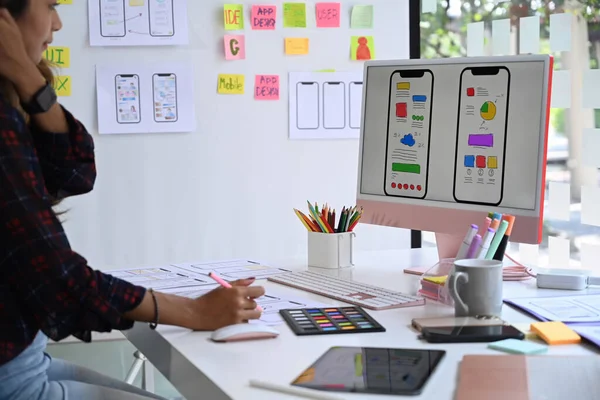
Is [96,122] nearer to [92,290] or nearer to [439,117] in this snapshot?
[439,117]

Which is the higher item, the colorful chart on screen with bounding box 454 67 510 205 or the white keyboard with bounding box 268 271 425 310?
the colorful chart on screen with bounding box 454 67 510 205

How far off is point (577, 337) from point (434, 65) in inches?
29.0

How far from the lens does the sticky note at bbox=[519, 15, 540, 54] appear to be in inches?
99.0

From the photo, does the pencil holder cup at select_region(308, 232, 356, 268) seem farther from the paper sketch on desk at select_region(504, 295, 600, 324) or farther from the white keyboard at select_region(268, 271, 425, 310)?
the paper sketch on desk at select_region(504, 295, 600, 324)

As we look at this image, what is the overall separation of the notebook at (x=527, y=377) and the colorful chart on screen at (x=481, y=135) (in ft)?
2.01

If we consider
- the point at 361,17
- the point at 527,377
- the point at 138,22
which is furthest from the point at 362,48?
the point at 527,377

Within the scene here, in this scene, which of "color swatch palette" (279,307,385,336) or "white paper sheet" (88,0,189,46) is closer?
"color swatch palette" (279,307,385,336)

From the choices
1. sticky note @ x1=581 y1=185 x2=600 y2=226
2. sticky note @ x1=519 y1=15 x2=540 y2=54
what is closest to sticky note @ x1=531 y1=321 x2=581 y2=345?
sticky note @ x1=581 y1=185 x2=600 y2=226

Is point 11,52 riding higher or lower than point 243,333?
higher

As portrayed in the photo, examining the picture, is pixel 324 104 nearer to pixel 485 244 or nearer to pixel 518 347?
pixel 485 244

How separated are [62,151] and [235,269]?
59cm

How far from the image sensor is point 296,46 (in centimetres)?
293

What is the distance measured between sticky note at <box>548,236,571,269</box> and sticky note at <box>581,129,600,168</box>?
0.94 ft

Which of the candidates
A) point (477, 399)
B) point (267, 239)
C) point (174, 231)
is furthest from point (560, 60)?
point (477, 399)
